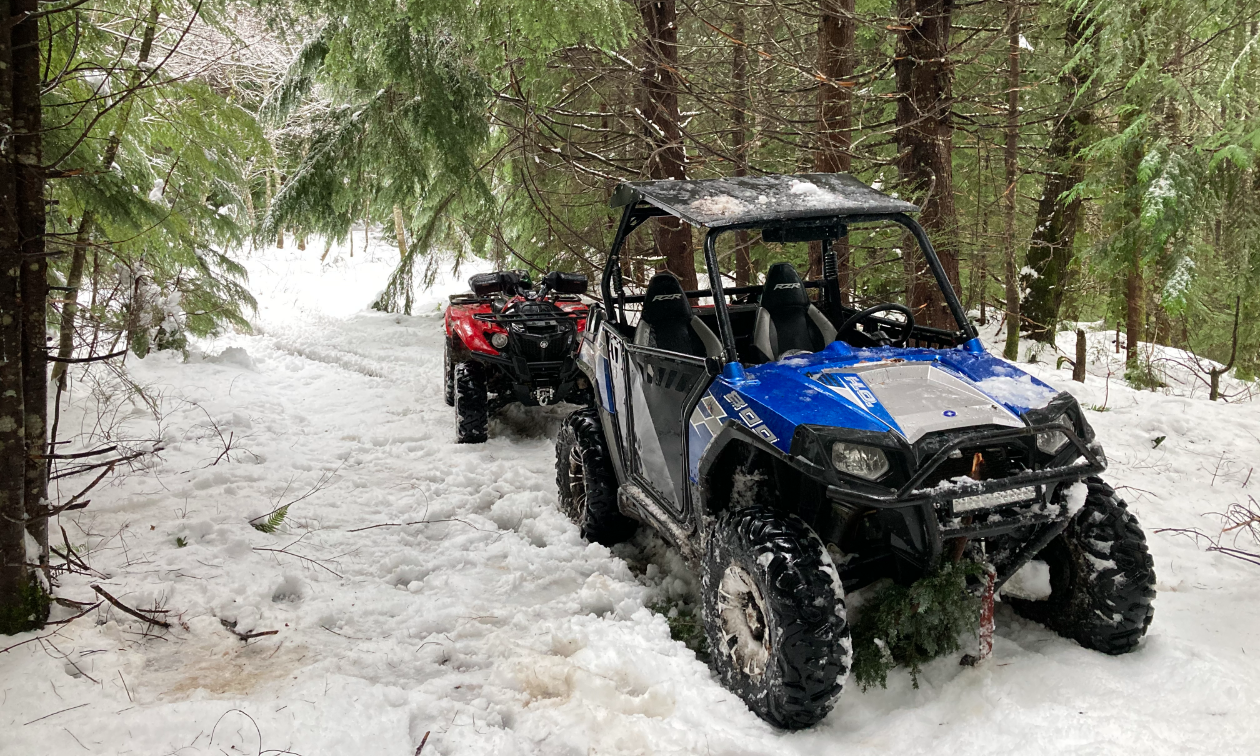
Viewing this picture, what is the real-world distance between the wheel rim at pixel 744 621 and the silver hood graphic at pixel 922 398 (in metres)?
0.80

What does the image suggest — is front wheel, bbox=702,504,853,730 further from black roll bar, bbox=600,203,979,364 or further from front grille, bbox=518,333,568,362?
front grille, bbox=518,333,568,362

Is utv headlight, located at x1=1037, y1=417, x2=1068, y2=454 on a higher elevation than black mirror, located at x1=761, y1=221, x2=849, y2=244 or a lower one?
lower

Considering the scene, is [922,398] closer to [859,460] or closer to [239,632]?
[859,460]

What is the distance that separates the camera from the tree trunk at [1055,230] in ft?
34.5

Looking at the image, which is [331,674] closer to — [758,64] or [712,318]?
[712,318]

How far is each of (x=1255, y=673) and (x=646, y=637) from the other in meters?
2.31

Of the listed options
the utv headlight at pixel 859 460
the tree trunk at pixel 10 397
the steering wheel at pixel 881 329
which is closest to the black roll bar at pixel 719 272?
the steering wheel at pixel 881 329

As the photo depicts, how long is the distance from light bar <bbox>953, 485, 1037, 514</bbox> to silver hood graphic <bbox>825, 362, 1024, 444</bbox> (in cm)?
23

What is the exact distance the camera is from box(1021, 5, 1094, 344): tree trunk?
1050cm

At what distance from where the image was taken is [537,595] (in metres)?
4.10

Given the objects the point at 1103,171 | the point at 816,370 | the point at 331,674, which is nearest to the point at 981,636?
the point at 816,370

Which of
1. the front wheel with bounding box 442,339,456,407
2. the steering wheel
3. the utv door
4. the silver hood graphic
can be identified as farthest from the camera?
the front wheel with bounding box 442,339,456,407

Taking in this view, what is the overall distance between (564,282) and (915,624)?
212 inches

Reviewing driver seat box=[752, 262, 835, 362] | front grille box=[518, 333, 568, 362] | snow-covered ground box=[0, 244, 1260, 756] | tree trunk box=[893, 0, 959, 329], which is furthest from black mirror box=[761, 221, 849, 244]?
front grille box=[518, 333, 568, 362]
